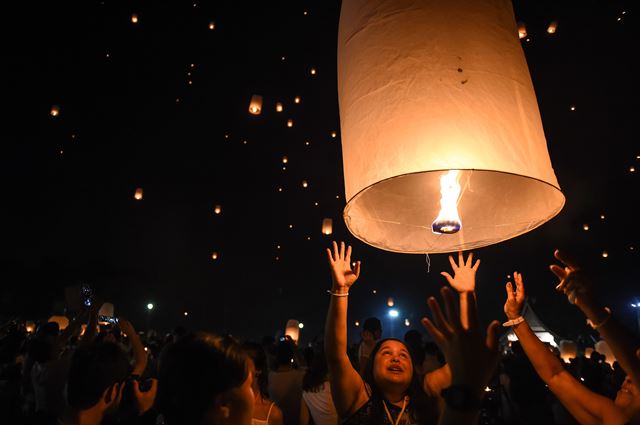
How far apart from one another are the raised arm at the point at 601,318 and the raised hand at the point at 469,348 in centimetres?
94

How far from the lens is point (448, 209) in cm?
183

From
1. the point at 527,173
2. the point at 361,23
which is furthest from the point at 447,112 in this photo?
the point at 361,23

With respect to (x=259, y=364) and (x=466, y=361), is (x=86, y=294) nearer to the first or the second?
A: (x=259, y=364)

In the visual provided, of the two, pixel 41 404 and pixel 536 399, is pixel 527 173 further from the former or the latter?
pixel 536 399

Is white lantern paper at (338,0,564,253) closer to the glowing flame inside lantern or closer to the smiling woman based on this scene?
the glowing flame inside lantern

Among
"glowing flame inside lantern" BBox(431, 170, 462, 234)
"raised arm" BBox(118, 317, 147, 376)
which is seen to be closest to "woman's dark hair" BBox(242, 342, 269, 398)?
"raised arm" BBox(118, 317, 147, 376)

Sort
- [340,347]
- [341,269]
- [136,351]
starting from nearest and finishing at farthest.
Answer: [340,347] → [341,269] → [136,351]

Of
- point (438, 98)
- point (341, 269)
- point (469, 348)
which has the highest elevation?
point (438, 98)

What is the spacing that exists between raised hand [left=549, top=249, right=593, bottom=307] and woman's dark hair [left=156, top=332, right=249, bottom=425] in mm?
1685

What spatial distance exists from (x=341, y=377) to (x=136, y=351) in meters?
2.15

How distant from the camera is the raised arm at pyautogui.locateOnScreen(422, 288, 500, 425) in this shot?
4.07 feet

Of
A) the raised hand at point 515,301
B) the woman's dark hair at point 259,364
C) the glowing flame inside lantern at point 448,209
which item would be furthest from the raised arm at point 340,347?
the woman's dark hair at point 259,364

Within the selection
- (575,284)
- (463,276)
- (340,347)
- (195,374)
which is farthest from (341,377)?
(575,284)

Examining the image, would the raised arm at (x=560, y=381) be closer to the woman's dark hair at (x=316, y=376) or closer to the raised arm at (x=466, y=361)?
the raised arm at (x=466, y=361)
